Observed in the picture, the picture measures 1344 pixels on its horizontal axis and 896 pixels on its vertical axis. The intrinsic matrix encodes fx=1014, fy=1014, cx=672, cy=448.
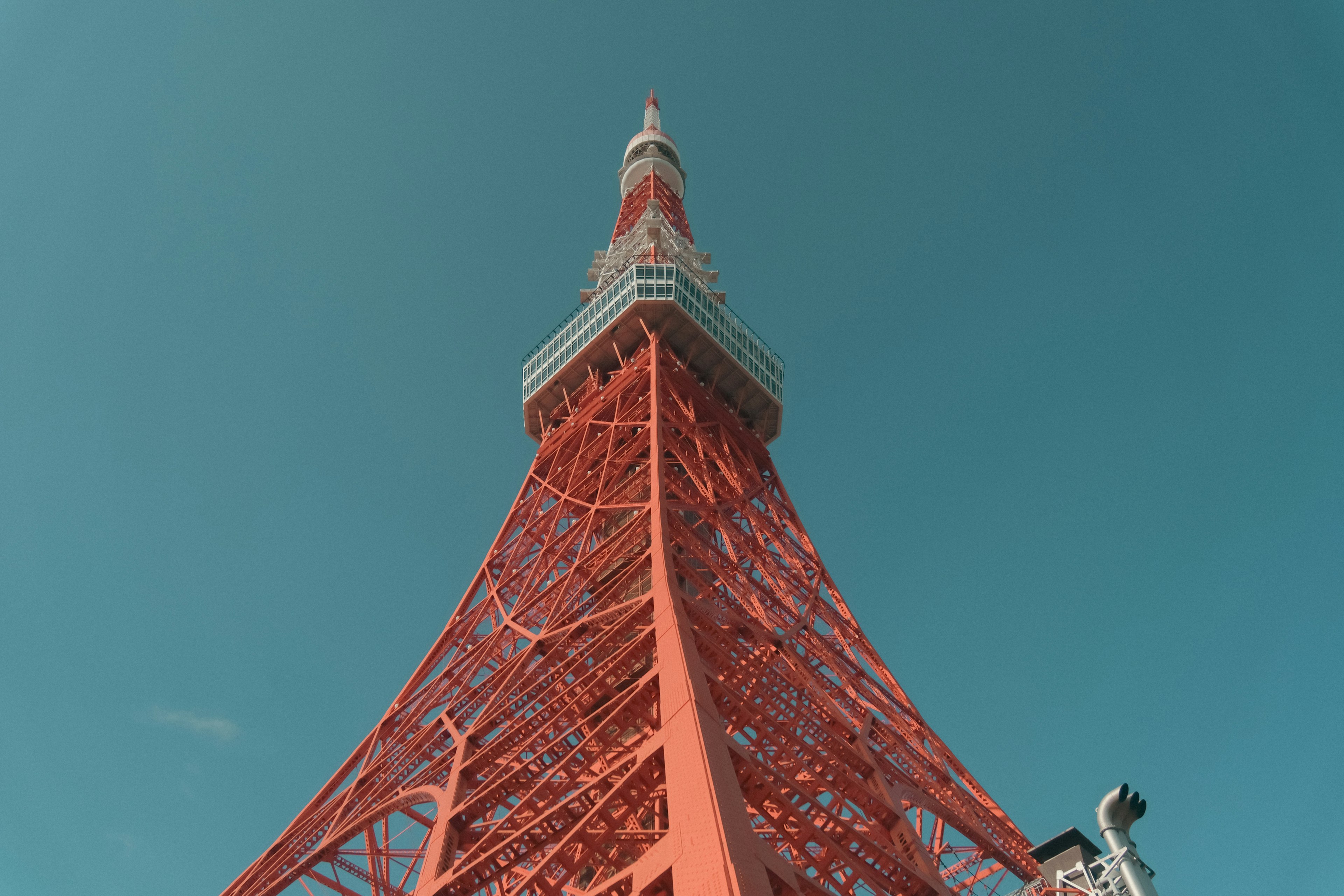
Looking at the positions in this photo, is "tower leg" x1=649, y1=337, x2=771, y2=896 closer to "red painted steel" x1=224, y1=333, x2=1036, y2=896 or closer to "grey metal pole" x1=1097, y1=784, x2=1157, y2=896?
"red painted steel" x1=224, y1=333, x2=1036, y2=896

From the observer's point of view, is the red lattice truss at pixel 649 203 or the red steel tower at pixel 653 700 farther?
the red lattice truss at pixel 649 203

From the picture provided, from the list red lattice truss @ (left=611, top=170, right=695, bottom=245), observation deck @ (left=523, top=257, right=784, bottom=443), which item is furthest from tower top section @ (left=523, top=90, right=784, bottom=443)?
red lattice truss @ (left=611, top=170, right=695, bottom=245)

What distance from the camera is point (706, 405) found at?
90.8 feet

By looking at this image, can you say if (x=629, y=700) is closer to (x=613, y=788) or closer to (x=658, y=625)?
(x=658, y=625)

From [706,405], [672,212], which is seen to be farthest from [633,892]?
[672,212]

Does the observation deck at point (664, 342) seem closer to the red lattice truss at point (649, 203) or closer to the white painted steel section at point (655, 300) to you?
the white painted steel section at point (655, 300)

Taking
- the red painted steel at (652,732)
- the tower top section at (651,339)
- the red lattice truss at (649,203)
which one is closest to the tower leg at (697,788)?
the red painted steel at (652,732)

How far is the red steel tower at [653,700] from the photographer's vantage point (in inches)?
437

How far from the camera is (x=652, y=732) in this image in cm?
1301

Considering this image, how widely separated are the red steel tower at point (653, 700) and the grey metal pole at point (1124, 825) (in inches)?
92.5

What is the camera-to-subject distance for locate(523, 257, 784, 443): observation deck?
27.9 meters

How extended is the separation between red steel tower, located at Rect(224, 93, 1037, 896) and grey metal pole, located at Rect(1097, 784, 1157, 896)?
2.35 meters

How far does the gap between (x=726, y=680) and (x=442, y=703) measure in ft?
23.8

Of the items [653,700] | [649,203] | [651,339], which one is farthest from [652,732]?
[649,203]
